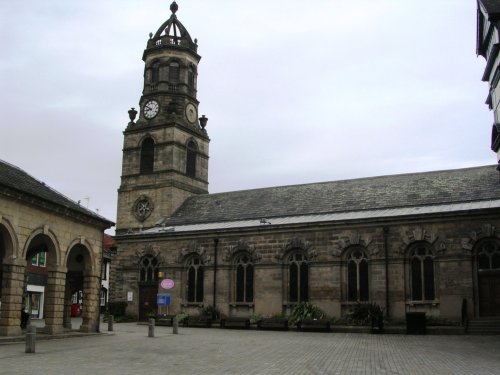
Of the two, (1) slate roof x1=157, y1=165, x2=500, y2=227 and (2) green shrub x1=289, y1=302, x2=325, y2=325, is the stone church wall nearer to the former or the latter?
(2) green shrub x1=289, y1=302, x2=325, y2=325

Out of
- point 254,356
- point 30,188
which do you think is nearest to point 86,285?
point 30,188

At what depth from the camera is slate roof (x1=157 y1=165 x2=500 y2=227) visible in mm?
34000

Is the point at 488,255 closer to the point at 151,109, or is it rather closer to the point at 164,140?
the point at 164,140

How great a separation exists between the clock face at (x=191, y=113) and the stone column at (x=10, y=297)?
2689cm

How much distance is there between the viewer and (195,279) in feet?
125

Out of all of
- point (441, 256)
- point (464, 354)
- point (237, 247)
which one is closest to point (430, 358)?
point (464, 354)

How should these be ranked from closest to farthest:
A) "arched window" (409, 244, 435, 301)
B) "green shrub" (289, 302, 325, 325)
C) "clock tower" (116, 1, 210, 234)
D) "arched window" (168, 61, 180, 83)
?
1. "arched window" (409, 244, 435, 301)
2. "green shrub" (289, 302, 325, 325)
3. "clock tower" (116, 1, 210, 234)
4. "arched window" (168, 61, 180, 83)

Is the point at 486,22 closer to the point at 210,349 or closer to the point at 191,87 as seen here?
the point at 210,349

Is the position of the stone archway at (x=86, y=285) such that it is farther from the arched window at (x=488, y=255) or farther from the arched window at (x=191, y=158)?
the arched window at (x=191, y=158)

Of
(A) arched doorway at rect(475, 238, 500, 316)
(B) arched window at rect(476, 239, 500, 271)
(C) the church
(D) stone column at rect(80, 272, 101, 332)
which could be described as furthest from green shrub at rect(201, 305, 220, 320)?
(B) arched window at rect(476, 239, 500, 271)

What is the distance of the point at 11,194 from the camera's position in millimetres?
21703

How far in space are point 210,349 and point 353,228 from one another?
15633mm

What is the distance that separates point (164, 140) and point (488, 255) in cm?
2515

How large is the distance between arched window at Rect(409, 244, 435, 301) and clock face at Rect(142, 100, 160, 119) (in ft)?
77.4
